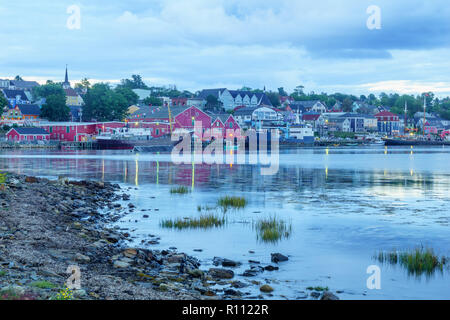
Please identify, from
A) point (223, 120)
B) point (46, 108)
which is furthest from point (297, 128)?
point (46, 108)

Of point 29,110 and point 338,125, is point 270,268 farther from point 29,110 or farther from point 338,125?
point 338,125

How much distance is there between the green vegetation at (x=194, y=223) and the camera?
20794 mm

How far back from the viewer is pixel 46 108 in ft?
427

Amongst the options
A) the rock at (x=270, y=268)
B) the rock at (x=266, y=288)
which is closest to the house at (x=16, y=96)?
the rock at (x=270, y=268)

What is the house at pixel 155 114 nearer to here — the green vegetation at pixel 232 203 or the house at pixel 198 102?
the house at pixel 198 102

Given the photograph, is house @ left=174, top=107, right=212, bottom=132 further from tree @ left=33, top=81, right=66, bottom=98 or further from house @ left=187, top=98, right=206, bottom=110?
tree @ left=33, top=81, right=66, bottom=98

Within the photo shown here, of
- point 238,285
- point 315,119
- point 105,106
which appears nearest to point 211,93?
point 315,119

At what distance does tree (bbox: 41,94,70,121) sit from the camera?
423 ft

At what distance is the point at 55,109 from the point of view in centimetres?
12875

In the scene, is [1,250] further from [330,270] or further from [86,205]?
[86,205]

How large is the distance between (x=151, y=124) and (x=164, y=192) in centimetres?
9087

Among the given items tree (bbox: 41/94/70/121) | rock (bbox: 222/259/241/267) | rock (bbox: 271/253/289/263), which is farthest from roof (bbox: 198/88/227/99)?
rock (bbox: 222/259/241/267)

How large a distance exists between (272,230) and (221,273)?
605 centimetres

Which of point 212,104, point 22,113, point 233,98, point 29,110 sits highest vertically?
point 233,98
